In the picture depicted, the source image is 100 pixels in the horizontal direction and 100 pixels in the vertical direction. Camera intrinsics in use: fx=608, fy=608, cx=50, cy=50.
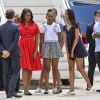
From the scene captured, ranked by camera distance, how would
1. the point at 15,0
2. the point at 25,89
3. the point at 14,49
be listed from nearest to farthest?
1. the point at 14,49
2. the point at 25,89
3. the point at 15,0

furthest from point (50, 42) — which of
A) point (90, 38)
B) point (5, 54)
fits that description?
point (5, 54)

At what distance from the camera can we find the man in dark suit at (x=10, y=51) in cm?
1163

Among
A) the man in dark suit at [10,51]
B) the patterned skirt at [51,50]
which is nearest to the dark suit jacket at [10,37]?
the man in dark suit at [10,51]

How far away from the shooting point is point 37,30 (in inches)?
484

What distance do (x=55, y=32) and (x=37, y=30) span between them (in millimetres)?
531

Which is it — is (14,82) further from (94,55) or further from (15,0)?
(15,0)

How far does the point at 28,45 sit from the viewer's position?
1230 cm

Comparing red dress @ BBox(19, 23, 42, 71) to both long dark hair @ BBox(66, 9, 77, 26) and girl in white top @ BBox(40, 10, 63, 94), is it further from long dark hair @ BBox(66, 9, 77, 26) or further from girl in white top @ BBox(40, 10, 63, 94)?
long dark hair @ BBox(66, 9, 77, 26)

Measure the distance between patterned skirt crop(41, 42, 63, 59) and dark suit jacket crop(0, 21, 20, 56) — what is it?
99 centimetres

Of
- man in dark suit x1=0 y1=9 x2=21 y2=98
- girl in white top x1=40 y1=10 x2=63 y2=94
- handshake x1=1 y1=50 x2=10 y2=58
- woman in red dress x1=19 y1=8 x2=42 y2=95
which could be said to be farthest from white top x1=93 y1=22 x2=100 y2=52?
handshake x1=1 y1=50 x2=10 y2=58

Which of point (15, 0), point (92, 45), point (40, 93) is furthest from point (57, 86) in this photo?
point (15, 0)

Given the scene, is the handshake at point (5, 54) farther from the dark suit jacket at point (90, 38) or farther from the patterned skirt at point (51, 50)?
the dark suit jacket at point (90, 38)

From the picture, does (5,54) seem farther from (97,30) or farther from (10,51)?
(97,30)

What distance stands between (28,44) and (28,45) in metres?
0.02
